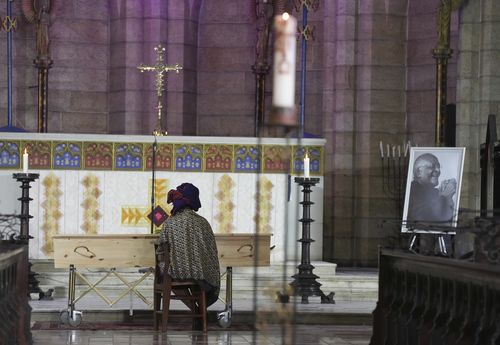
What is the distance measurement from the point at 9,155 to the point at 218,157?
7.59 ft

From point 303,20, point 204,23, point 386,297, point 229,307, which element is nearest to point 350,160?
point 303,20

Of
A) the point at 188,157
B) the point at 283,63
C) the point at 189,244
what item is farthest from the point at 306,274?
the point at 283,63

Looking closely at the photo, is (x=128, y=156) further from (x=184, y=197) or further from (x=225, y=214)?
(x=184, y=197)

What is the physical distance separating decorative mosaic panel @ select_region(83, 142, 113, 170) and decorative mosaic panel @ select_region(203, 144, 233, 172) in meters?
1.06

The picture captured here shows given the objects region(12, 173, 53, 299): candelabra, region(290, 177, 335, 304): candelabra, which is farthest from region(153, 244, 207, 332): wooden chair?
region(290, 177, 335, 304): candelabra

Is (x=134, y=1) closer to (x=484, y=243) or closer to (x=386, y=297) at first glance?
(x=386, y=297)

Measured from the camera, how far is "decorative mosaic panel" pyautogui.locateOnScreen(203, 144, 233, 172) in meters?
14.3

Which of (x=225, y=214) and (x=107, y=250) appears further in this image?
(x=225, y=214)

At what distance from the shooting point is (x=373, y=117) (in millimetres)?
16062

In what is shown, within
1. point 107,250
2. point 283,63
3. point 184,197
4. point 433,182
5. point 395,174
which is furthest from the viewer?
point 395,174

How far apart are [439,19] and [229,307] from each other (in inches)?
196

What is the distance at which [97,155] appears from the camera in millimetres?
14188

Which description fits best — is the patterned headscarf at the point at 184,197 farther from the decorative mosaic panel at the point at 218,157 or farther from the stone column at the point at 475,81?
the stone column at the point at 475,81

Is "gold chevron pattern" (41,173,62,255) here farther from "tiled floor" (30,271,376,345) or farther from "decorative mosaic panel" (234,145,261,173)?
"decorative mosaic panel" (234,145,261,173)
